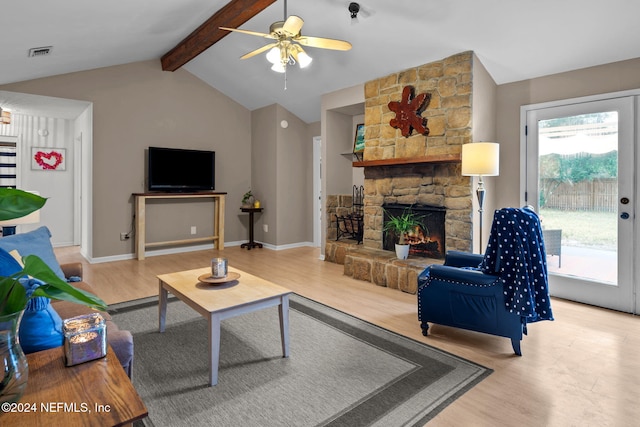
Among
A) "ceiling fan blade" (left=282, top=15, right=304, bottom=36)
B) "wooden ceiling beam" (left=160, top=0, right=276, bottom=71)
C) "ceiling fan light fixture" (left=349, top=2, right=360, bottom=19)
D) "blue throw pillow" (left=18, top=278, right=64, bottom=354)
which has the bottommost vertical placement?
"blue throw pillow" (left=18, top=278, right=64, bottom=354)

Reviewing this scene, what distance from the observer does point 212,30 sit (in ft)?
14.5

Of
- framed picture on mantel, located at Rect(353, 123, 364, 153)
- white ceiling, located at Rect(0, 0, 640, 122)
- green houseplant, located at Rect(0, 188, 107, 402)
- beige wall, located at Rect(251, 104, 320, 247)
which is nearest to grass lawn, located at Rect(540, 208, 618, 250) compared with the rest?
white ceiling, located at Rect(0, 0, 640, 122)

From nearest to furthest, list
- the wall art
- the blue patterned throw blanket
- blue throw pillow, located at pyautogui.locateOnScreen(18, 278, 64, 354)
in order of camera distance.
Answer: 1. blue throw pillow, located at pyautogui.locateOnScreen(18, 278, 64, 354)
2. the blue patterned throw blanket
3. the wall art

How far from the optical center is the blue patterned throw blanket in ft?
7.81

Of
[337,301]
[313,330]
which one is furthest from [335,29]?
[313,330]

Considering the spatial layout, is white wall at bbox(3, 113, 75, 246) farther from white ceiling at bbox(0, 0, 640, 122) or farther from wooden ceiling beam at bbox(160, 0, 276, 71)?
wooden ceiling beam at bbox(160, 0, 276, 71)

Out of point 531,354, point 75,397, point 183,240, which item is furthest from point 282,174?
point 75,397

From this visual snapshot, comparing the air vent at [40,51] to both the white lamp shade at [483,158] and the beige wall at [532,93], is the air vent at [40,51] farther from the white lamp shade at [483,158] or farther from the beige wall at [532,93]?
the beige wall at [532,93]

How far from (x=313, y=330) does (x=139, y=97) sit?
16.0 ft

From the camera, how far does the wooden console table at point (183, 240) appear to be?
18.6ft

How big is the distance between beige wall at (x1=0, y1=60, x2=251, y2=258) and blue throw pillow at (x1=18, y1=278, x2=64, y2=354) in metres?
4.73

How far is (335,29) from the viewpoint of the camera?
13.8 feet

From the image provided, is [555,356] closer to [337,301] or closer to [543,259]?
[543,259]

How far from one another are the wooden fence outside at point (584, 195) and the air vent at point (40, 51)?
18.5 ft
